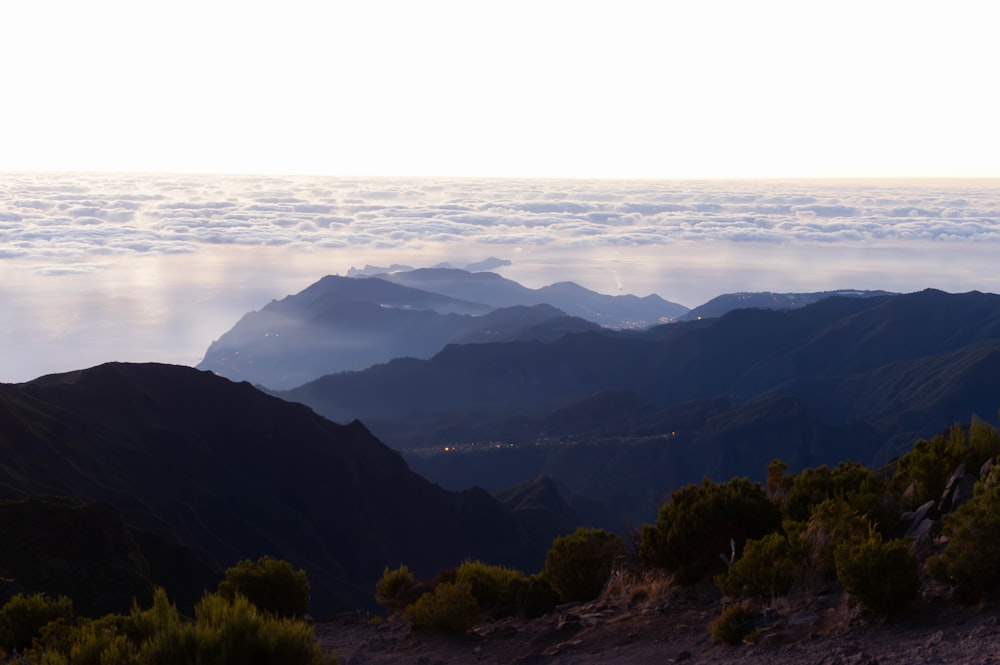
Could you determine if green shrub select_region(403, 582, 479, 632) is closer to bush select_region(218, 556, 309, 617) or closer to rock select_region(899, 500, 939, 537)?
bush select_region(218, 556, 309, 617)

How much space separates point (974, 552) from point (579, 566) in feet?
24.6

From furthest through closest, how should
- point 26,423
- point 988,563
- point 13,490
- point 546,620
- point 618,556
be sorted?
point 26,423 < point 13,490 < point 618,556 < point 546,620 < point 988,563

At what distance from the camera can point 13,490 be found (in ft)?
166

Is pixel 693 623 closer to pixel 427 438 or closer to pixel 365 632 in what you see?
pixel 365 632

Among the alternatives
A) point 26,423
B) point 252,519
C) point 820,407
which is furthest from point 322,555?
point 820,407

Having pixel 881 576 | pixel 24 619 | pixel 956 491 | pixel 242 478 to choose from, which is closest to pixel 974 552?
pixel 881 576

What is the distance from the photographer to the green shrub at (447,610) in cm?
1627

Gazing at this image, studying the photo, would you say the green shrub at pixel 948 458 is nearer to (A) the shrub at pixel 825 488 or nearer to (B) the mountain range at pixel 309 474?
(A) the shrub at pixel 825 488

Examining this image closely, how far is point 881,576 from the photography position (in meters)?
11.8

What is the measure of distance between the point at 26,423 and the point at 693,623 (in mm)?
59944

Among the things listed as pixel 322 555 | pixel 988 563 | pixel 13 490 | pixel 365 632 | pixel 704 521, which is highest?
pixel 988 563

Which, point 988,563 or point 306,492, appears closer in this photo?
point 988,563

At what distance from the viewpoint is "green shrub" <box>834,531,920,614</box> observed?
11664 mm

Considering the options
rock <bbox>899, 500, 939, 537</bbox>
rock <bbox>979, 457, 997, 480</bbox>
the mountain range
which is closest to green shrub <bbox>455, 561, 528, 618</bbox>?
the mountain range
